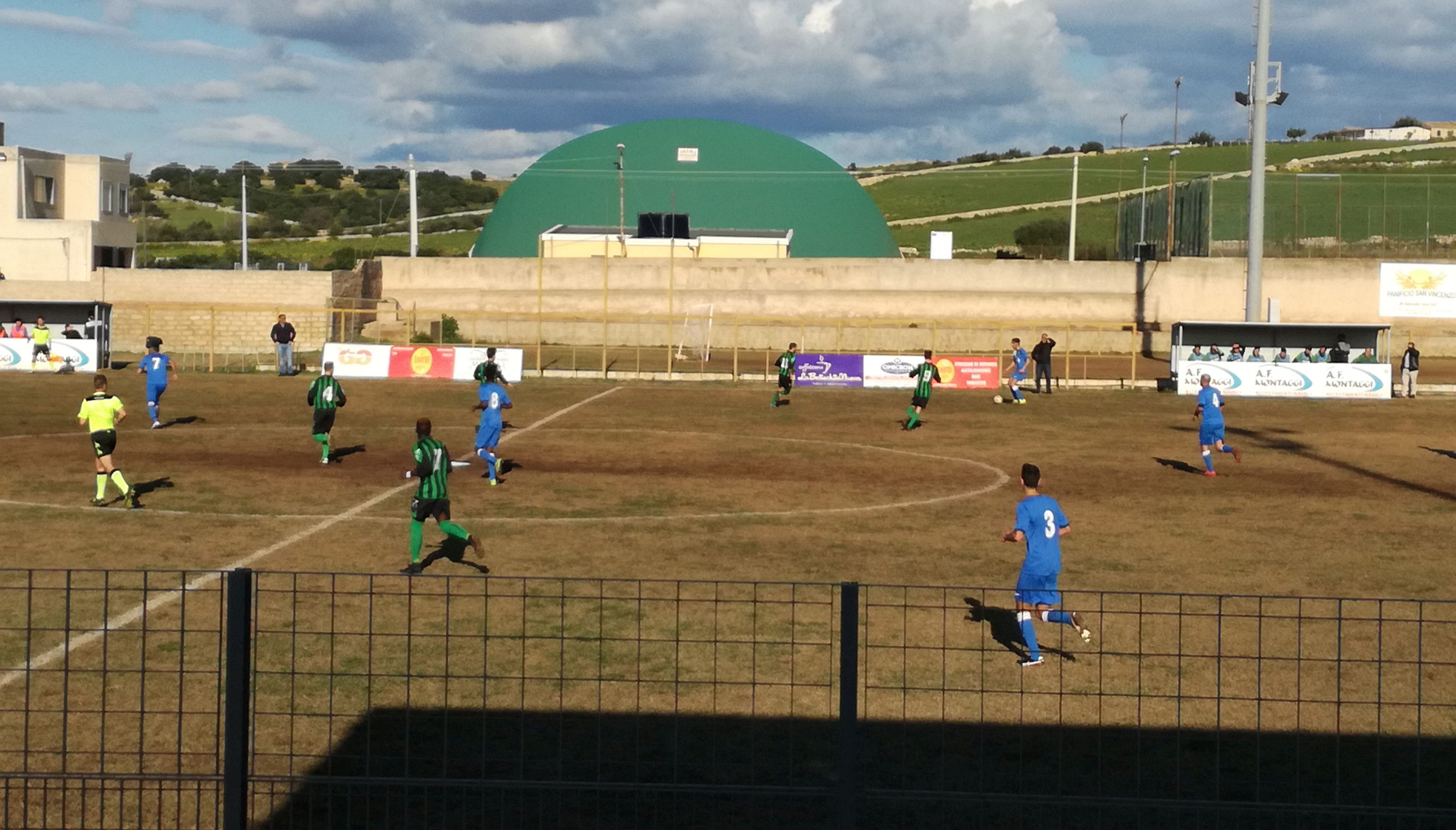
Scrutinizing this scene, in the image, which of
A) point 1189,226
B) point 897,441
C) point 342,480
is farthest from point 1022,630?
point 1189,226

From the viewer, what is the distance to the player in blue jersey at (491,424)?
22.7 meters

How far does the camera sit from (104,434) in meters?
20.0

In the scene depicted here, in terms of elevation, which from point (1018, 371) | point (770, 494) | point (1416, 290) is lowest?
point (770, 494)

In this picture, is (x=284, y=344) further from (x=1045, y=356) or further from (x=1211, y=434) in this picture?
(x=1211, y=434)

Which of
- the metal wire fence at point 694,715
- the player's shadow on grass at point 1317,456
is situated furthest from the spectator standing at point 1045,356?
the metal wire fence at point 694,715

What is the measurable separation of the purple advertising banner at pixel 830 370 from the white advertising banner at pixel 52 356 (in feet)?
77.3

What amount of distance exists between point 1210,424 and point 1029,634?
14.9 meters

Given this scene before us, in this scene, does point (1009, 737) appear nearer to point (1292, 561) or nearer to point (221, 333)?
point (1292, 561)

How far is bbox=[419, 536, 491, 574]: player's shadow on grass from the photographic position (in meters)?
16.5

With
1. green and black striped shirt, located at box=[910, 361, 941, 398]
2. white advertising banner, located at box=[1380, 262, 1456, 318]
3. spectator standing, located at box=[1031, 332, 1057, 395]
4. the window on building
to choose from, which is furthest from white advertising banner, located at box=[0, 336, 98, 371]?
white advertising banner, located at box=[1380, 262, 1456, 318]

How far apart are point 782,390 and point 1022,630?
27.3 m

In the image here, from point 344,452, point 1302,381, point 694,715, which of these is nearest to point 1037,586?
point 694,715

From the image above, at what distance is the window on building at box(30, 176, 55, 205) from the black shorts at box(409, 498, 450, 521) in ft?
190

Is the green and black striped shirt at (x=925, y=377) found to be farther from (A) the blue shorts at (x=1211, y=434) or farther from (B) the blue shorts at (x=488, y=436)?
(B) the blue shorts at (x=488, y=436)
